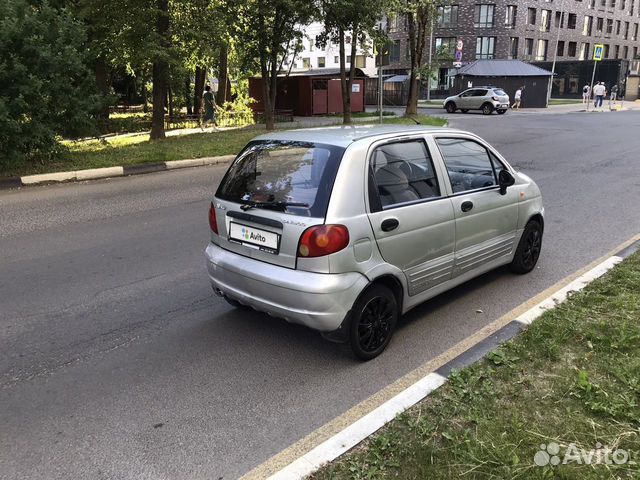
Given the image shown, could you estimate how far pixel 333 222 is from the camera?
356cm

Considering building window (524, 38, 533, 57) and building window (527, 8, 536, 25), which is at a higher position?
building window (527, 8, 536, 25)

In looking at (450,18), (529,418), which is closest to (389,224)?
(529,418)

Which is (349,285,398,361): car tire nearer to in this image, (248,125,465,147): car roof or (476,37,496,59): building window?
(248,125,465,147): car roof

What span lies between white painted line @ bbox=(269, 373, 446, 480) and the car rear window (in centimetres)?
126

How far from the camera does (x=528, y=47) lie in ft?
200

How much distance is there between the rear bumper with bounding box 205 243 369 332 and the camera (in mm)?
3553

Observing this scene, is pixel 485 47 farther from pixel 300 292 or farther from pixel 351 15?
pixel 300 292

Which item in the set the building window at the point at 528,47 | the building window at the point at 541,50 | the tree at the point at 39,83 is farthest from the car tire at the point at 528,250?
the building window at the point at 541,50

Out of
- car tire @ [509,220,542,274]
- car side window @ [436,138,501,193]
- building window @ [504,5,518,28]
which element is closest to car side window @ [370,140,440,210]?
car side window @ [436,138,501,193]

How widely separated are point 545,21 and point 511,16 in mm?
7192

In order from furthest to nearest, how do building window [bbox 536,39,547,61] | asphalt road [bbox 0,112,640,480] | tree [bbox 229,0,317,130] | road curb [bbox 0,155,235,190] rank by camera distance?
building window [bbox 536,39,547,61] → tree [bbox 229,0,317,130] → road curb [bbox 0,155,235,190] → asphalt road [bbox 0,112,640,480]

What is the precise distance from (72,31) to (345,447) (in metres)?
12.1

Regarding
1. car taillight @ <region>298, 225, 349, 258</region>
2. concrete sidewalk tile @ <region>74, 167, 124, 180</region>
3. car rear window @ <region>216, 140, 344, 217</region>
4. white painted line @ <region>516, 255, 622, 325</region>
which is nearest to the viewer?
car taillight @ <region>298, 225, 349, 258</region>

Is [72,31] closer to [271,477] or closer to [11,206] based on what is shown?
[11,206]
